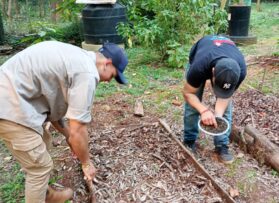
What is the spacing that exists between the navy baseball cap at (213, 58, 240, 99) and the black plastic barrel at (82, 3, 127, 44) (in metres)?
5.12

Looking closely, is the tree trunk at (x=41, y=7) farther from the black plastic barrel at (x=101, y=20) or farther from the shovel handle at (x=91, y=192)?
the shovel handle at (x=91, y=192)

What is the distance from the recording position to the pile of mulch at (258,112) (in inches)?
161

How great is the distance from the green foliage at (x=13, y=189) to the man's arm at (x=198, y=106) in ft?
5.68

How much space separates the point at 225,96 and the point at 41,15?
453 inches

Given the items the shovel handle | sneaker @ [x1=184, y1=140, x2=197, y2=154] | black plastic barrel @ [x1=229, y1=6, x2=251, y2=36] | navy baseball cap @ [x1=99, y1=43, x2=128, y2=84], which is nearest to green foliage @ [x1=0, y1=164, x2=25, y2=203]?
the shovel handle

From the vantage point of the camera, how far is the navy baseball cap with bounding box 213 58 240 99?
260cm

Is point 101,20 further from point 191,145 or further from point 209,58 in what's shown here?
point 209,58

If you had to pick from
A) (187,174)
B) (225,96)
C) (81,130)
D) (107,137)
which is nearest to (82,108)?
(81,130)

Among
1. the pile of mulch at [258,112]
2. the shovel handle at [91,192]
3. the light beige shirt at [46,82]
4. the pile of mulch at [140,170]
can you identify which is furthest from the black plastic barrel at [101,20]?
the light beige shirt at [46,82]

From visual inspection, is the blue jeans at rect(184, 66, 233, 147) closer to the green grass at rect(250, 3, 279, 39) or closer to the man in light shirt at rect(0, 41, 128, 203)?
the man in light shirt at rect(0, 41, 128, 203)

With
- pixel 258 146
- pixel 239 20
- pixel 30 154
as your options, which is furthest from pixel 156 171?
pixel 239 20

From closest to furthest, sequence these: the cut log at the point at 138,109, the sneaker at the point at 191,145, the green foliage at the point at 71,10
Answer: the sneaker at the point at 191,145, the cut log at the point at 138,109, the green foliage at the point at 71,10

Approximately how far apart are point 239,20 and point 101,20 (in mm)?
3731

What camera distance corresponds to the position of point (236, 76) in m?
2.64
